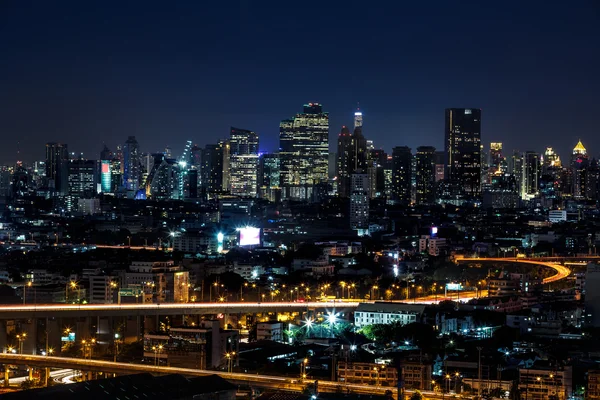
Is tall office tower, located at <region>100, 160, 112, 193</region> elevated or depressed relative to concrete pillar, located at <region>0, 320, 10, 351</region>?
elevated

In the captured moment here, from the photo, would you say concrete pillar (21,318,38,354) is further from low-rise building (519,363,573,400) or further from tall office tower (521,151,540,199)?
tall office tower (521,151,540,199)

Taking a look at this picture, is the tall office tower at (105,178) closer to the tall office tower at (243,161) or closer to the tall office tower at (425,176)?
the tall office tower at (243,161)

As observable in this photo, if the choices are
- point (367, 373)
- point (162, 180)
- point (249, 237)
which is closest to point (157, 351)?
point (367, 373)

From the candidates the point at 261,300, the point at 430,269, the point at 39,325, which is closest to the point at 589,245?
the point at 430,269

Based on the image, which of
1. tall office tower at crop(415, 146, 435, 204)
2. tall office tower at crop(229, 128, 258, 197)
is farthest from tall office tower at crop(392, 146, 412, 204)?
tall office tower at crop(229, 128, 258, 197)

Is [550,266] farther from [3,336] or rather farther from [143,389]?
[143,389]

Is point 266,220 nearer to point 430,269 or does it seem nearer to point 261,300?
point 430,269
